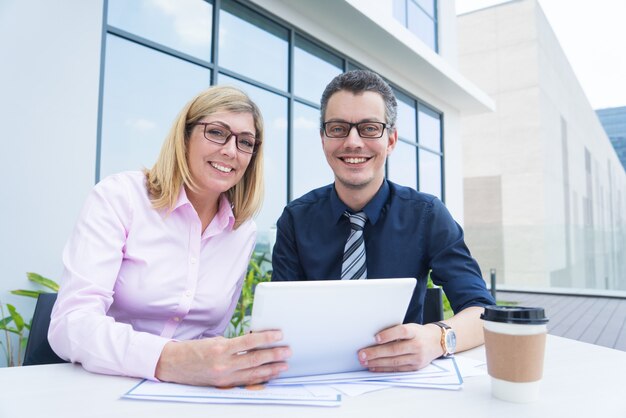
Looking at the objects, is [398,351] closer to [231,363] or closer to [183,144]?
[231,363]

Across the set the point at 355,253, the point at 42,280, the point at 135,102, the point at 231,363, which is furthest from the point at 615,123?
the point at 231,363

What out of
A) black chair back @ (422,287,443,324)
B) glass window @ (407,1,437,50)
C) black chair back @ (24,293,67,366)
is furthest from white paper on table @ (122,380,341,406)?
glass window @ (407,1,437,50)

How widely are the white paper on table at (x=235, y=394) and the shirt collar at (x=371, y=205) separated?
80 cm

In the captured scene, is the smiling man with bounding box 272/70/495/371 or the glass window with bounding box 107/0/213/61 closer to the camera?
the smiling man with bounding box 272/70/495/371

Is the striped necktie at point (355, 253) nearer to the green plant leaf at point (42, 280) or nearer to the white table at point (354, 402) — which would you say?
the white table at point (354, 402)

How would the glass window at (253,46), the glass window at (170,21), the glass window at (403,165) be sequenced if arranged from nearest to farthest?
the glass window at (170,21)
the glass window at (253,46)
the glass window at (403,165)

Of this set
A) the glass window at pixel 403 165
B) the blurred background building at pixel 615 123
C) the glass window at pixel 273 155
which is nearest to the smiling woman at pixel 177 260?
the glass window at pixel 273 155

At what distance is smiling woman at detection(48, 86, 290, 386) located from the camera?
0.85 metres

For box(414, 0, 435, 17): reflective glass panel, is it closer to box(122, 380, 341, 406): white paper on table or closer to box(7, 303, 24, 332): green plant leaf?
box(7, 303, 24, 332): green plant leaf

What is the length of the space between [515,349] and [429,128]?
7.42 m

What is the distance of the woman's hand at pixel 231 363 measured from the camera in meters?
0.80

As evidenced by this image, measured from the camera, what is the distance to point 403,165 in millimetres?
6832

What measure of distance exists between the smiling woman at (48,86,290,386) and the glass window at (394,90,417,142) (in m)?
5.70

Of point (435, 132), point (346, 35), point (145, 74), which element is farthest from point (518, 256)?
point (145, 74)
